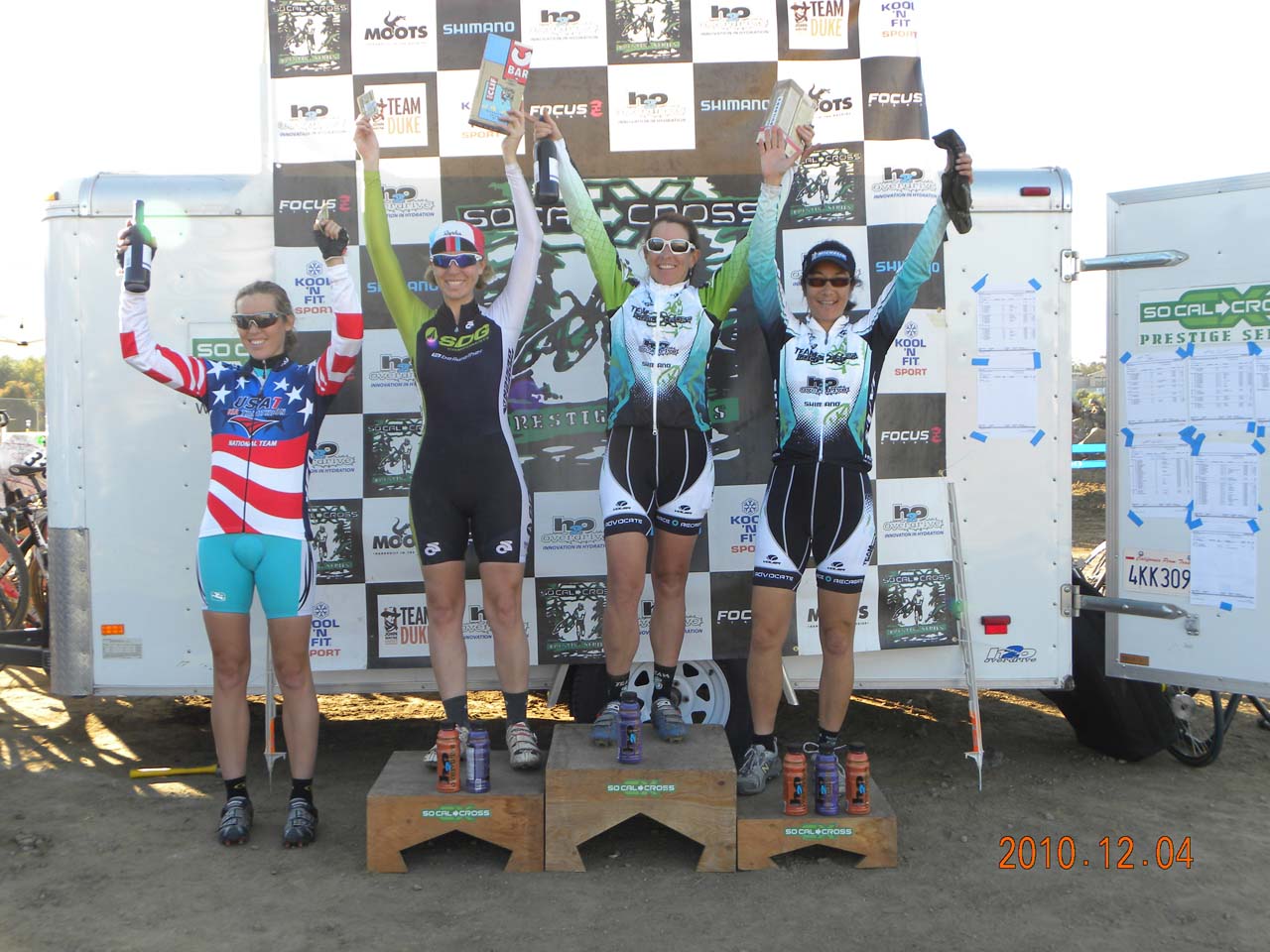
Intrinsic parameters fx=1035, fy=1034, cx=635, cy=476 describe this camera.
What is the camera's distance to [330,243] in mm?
3662

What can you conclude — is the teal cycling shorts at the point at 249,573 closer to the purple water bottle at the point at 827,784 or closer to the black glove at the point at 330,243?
the black glove at the point at 330,243

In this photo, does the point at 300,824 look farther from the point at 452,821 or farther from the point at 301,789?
the point at 452,821

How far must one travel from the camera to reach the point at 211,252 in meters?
4.35

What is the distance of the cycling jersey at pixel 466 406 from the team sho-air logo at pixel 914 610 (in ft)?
5.40

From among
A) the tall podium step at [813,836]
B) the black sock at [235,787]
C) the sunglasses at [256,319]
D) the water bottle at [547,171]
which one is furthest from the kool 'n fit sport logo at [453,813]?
the water bottle at [547,171]

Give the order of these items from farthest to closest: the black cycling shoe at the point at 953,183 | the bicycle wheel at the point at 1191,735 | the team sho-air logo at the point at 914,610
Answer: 1. the bicycle wheel at the point at 1191,735
2. the team sho-air logo at the point at 914,610
3. the black cycling shoe at the point at 953,183

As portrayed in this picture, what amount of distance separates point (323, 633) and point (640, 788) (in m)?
1.64

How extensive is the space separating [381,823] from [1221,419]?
3765 mm

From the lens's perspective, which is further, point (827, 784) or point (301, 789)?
point (301, 789)

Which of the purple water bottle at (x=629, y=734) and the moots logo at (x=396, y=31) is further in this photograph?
the moots logo at (x=396, y=31)

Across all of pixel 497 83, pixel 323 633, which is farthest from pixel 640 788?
pixel 497 83

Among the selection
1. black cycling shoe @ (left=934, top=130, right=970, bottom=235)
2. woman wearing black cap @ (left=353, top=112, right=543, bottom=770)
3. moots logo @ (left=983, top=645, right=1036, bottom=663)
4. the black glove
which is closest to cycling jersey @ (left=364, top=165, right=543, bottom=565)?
woman wearing black cap @ (left=353, top=112, right=543, bottom=770)

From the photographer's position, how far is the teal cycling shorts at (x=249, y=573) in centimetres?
368

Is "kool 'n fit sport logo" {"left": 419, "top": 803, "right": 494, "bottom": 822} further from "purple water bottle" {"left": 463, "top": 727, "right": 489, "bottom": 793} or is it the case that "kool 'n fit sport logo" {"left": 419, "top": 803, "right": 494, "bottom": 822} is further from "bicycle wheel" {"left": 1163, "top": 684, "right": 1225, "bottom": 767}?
"bicycle wheel" {"left": 1163, "top": 684, "right": 1225, "bottom": 767}
